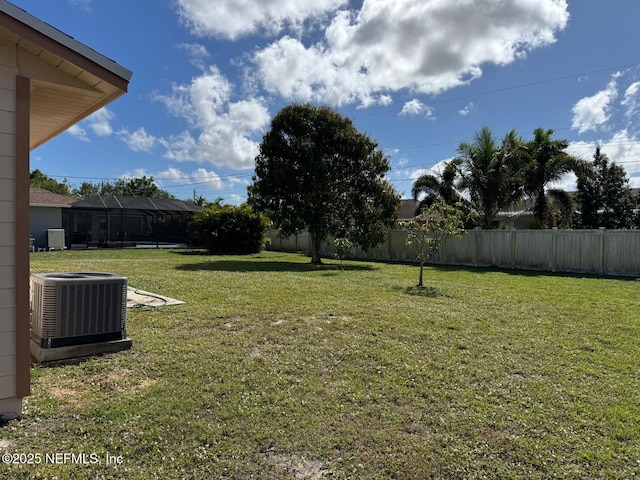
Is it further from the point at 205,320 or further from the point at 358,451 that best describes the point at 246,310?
the point at 358,451

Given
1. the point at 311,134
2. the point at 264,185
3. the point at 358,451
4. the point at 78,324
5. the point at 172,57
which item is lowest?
the point at 358,451

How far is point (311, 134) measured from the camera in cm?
1600

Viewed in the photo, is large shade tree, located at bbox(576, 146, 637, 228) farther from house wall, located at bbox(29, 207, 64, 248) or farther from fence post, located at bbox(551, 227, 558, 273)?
house wall, located at bbox(29, 207, 64, 248)

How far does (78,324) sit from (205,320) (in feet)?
6.43

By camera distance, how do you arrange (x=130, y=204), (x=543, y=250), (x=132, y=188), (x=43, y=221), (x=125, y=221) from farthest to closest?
(x=132, y=188)
(x=125, y=221)
(x=130, y=204)
(x=43, y=221)
(x=543, y=250)

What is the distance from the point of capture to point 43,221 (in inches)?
877

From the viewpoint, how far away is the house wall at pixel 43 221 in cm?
2175

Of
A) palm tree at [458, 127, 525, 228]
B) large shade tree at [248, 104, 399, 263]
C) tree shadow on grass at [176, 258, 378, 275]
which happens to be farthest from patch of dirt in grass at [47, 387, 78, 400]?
palm tree at [458, 127, 525, 228]

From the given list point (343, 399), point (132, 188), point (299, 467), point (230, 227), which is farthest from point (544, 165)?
point (132, 188)

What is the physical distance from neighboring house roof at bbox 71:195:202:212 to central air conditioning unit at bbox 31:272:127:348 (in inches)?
857

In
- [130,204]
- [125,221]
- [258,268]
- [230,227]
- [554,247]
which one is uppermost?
[130,204]

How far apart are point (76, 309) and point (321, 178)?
1249 centimetres

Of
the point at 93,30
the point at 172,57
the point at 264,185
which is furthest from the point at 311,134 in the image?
the point at 93,30

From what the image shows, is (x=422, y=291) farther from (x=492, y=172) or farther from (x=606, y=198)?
(x=606, y=198)
